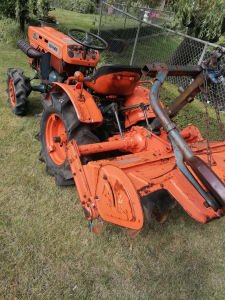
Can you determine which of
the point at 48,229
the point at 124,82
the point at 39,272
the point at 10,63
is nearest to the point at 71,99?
the point at 124,82

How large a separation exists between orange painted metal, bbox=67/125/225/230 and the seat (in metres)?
0.59

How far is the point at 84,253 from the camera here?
8.43 ft

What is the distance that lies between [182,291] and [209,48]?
547 centimetres

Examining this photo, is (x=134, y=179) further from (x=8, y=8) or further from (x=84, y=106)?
(x=8, y=8)

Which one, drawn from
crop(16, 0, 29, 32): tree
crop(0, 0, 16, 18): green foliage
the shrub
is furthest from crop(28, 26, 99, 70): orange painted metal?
the shrub

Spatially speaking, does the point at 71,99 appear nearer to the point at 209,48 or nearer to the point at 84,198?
the point at 84,198

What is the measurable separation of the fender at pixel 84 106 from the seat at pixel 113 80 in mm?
164

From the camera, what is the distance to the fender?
2.75m

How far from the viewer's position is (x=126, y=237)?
9.13 ft

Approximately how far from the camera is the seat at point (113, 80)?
2.89m

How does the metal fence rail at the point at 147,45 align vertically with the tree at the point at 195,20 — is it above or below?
below

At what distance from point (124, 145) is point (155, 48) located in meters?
6.16

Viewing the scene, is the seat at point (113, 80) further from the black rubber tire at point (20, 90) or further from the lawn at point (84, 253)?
the black rubber tire at point (20, 90)

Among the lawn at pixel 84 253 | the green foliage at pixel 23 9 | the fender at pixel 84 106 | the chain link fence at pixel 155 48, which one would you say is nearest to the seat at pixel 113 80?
the fender at pixel 84 106
